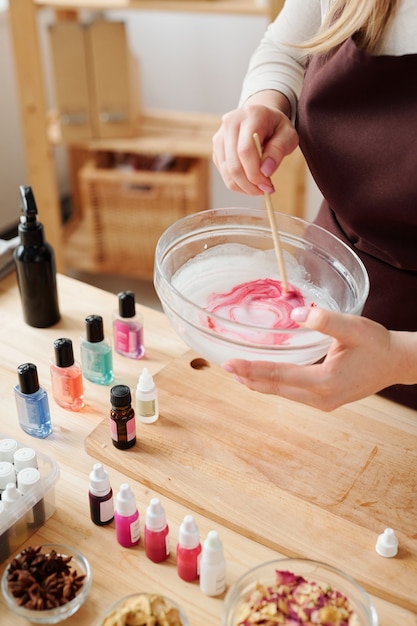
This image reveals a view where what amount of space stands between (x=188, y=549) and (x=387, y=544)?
0.26m

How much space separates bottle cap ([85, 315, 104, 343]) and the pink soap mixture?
0.23 metres

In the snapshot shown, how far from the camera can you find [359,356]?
918 millimetres

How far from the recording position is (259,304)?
3.63ft

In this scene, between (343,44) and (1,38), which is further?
(1,38)

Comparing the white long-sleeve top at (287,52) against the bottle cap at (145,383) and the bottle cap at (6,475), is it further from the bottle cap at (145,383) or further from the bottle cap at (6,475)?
the bottle cap at (6,475)

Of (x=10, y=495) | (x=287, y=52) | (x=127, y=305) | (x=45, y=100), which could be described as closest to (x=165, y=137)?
(x=45, y=100)

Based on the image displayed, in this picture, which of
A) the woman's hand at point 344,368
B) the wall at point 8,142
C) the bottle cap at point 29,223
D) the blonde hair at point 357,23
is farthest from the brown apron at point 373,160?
the wall at point 8,142

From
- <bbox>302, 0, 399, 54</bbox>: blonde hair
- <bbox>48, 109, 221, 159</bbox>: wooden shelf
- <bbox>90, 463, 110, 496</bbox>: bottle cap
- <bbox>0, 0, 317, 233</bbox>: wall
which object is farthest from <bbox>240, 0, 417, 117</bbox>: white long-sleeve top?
<bbox>0, 0, 317, 233</bbox>: wall

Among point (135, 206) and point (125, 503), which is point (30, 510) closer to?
point (125, 503)

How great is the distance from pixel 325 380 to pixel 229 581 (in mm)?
286

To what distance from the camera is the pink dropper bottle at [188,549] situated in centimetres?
92

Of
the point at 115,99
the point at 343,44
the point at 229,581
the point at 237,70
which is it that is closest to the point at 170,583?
the point at 229,581

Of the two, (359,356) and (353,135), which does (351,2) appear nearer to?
(353,135)

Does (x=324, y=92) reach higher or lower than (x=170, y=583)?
higher
